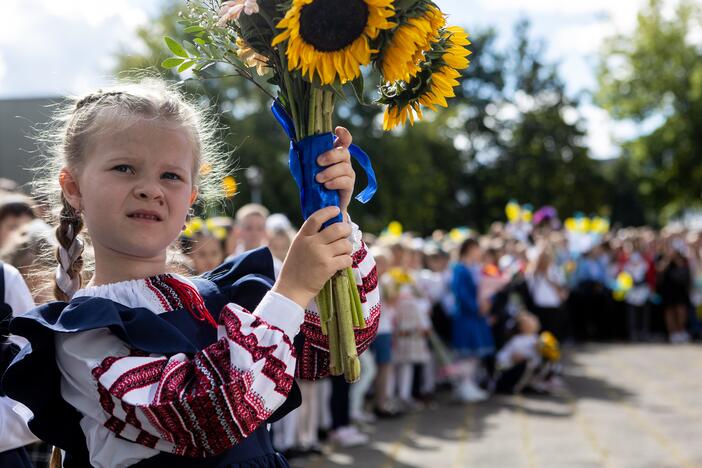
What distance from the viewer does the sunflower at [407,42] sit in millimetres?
Answer: 1841

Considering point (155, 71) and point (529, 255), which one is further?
point (529, 255)

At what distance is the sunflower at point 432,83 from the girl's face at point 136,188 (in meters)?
0.55

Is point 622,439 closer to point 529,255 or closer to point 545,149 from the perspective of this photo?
point 529,255

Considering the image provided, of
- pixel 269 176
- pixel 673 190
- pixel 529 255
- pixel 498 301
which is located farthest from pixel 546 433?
pixel 673 190

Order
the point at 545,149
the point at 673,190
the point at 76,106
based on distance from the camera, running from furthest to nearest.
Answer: the point at 545,149, the point at 673,190, the point at 76,106

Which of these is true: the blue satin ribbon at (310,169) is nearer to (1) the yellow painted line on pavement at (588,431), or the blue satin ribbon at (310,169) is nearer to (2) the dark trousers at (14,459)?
(2) the dark trousers at (14,459)

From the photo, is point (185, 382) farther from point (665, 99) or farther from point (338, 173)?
point (665, 99)

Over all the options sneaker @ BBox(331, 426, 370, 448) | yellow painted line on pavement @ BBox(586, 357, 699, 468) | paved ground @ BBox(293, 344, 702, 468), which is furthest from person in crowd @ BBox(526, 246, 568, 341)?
sneaker @ BBox(331, 426, 370, 448)

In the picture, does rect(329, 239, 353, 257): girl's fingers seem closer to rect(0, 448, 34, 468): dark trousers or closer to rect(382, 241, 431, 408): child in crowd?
rect(0, 448, 34, 468): dark trousers

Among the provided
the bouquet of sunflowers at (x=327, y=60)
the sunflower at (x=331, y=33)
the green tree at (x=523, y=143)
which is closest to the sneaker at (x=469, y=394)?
the bouquet of sunflowers at (x=327, y=60)

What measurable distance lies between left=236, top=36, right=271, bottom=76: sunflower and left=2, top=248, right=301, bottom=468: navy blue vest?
641 millimetres

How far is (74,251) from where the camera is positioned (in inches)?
92.3

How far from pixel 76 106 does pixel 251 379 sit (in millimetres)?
966

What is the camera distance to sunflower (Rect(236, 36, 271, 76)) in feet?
6.41
